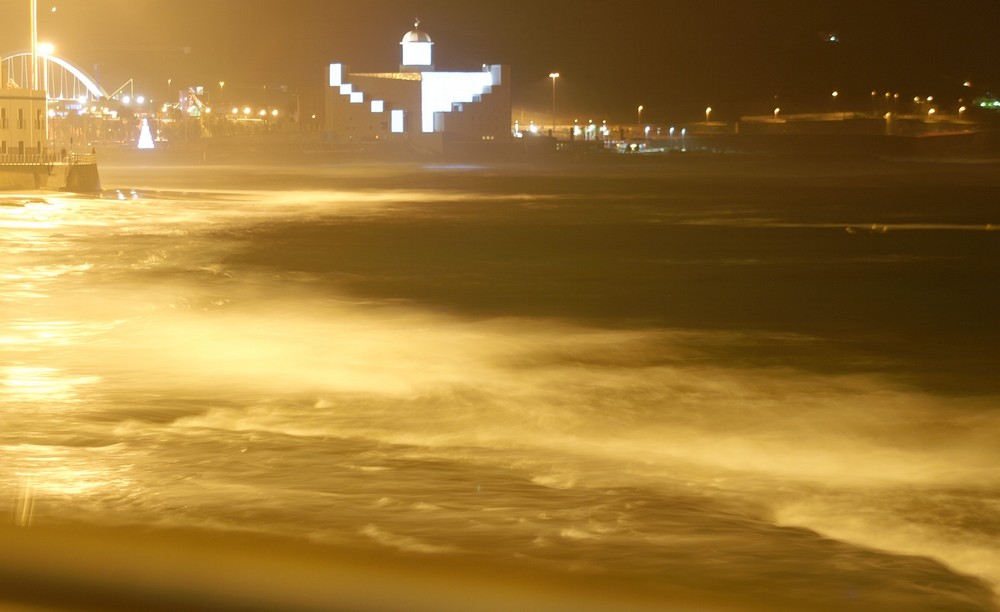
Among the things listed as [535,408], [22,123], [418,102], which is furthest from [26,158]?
[418,102]

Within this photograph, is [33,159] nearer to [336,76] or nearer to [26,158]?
[26,158]

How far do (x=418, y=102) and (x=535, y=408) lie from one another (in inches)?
3717

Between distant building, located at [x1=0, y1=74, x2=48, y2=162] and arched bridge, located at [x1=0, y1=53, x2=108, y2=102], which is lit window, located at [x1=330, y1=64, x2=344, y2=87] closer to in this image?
arched bridge, located at [x1=0, y1=53, x2=108, y2=102]

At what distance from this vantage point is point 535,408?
37.4ft

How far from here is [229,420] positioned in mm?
10531

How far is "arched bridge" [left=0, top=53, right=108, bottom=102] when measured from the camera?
137 meters

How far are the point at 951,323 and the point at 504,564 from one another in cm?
1176

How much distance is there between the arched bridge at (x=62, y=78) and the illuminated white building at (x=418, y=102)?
3600 cm

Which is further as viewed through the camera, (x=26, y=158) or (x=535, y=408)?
(x=26, y=158)

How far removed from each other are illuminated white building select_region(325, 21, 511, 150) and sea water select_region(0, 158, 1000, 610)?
76.5m

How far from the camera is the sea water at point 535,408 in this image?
708 centimetres

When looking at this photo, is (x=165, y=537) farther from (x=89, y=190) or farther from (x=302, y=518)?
(x=89, y=190)

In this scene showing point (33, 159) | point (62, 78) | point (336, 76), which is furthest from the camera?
point (62, 78)

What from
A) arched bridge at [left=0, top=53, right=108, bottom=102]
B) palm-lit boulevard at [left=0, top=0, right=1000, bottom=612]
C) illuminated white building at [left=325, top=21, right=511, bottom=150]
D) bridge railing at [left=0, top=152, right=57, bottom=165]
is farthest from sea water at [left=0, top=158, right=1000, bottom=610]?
arched bridge at [left=0, top=53, right=108, bottom=102]
